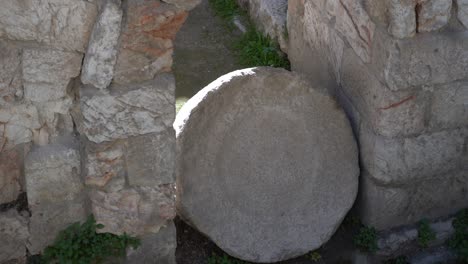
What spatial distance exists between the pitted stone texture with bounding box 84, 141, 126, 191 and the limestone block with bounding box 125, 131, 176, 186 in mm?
35

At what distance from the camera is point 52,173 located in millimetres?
3096

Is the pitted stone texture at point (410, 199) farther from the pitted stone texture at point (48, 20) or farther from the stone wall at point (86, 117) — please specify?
the pitted stone texture at point (48, 20)

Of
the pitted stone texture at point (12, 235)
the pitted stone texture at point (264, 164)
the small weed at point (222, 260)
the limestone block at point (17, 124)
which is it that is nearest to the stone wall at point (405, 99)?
the pitted stone texture at point (264, 164)

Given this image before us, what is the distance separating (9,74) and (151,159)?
69 centimetres

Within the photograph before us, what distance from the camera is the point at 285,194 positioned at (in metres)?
3.90

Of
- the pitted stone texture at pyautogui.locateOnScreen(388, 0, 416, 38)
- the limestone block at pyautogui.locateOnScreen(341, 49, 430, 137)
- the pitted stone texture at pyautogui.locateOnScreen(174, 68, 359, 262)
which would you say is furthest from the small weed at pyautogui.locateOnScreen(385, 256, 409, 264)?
the pitted stone texture at pyautogui.locateOnScreen(388, 0, 416, 38)

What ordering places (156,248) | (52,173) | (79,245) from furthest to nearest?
(156,248) → (79,245) → (52,173)

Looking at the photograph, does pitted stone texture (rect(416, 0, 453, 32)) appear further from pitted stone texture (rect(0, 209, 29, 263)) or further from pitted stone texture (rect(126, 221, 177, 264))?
pitted stone texture (rect(0, 209, 29, 263))

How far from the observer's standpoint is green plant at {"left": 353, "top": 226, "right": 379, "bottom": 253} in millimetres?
3881

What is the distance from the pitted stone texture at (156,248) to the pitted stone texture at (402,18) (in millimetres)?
1408

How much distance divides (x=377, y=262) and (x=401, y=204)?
34 centimetres

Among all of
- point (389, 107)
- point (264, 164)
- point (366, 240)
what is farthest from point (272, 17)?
point (366, 240)

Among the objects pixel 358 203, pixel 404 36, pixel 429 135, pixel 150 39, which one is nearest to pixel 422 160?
pixel 429 135

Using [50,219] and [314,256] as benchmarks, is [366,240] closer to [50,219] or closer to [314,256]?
[314,256]
